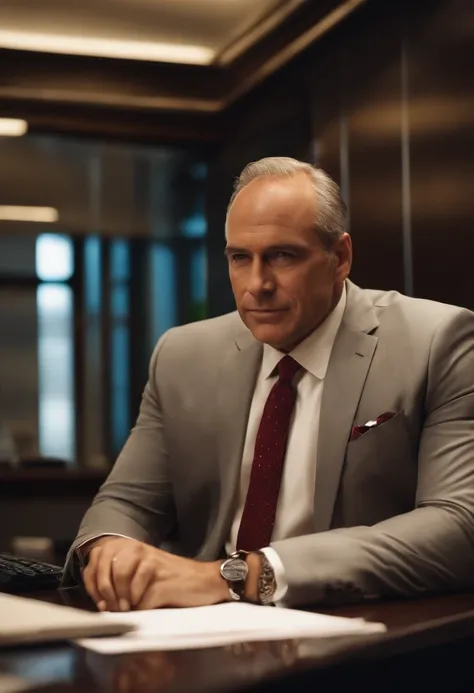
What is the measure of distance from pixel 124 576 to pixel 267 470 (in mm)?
586

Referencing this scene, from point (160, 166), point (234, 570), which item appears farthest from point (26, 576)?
point (160, 166)

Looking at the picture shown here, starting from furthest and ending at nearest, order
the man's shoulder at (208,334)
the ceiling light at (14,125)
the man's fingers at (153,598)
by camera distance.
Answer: the ceiling light at (14,125), the man's shoulder at (208,334), the man's fingers at (153,598)

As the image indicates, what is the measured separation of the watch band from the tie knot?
649 millimetres

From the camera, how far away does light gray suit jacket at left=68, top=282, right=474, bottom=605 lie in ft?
5.43

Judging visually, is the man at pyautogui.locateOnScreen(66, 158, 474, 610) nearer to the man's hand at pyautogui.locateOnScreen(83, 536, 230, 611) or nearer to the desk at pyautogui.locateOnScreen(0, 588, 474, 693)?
the man's hand at pyautogui.locateOnScreen(83, 536, 230, 611)

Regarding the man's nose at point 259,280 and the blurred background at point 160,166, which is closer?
the man's nose at point 259,280

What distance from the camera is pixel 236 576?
156 cm

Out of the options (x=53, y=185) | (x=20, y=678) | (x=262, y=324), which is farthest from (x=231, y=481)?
(x=53, y=185)

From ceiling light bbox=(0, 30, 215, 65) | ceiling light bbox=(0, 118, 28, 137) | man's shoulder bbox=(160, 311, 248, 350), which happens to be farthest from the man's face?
ceiling light bbox=(0, 118, 28, 137)

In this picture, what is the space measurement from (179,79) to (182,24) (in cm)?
51

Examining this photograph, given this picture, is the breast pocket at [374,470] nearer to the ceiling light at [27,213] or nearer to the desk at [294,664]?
the desk at [294,664]

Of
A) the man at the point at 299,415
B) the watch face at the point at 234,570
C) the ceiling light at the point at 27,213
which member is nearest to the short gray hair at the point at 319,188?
the man at the point at 299,415

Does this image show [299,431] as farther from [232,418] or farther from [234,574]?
[234,574]

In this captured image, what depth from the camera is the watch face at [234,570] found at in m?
Result: 1.56
